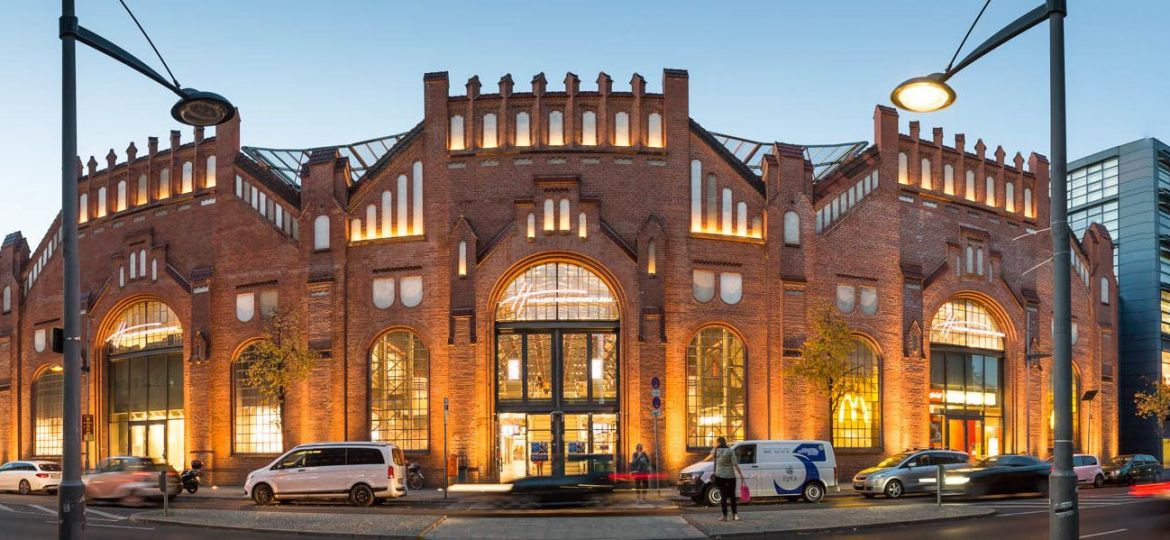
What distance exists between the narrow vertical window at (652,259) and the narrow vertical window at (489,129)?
704 centimetres

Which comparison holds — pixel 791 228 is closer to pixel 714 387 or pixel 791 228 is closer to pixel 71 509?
pixel 714 387

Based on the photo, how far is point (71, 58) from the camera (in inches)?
430

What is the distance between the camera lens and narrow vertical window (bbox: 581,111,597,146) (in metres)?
40.2

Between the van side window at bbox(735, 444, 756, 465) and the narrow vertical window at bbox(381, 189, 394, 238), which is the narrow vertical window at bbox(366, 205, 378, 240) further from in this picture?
the van side window at bbox(735, 444, 756, 465)

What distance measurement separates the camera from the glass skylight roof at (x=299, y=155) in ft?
165

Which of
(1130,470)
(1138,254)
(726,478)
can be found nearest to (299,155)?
(726,478)

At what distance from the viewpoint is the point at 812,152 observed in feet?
182

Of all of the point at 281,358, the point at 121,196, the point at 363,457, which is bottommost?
the point at 363,457

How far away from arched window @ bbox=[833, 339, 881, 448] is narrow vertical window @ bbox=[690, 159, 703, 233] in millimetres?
8102

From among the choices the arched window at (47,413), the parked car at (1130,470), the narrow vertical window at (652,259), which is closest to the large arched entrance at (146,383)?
the arched window at (47,413)

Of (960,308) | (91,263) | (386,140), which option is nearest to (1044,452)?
(960,308)

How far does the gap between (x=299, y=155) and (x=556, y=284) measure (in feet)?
68.4

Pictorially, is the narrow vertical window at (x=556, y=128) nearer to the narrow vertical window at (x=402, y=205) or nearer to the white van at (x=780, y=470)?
the narrow vertical window at (x=402, y=205)

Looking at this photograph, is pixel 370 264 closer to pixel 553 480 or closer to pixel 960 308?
pixel 553 480
